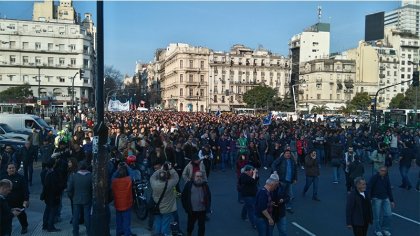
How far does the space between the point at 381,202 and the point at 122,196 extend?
18.3 feet

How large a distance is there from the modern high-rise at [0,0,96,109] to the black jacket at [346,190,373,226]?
241 ft

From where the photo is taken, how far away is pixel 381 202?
32.4ft

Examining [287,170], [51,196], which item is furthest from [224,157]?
[51,196]

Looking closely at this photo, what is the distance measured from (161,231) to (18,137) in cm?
1680

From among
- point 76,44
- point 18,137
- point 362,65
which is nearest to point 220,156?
point 18,137

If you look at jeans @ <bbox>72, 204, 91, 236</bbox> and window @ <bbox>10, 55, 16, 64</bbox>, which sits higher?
window @ <bbox>10, 55, 16, 64</bbox>

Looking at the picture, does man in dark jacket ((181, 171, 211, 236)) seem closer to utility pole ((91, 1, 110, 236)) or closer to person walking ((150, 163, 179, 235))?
person walking ((150, 163, 179, 235))

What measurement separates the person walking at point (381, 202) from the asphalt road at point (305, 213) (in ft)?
1.08

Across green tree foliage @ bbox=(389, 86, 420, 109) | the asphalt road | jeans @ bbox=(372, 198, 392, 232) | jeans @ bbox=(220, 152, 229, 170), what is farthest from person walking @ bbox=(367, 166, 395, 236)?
green tree foliage @ bbox=(389, 86, 420, 109)

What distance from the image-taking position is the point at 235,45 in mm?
123688

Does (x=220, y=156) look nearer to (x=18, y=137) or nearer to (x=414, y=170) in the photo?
(x=414, y=170)

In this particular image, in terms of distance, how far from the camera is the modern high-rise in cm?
7900

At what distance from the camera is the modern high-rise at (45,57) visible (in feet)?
259

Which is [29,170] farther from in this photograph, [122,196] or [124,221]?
[122,196]
